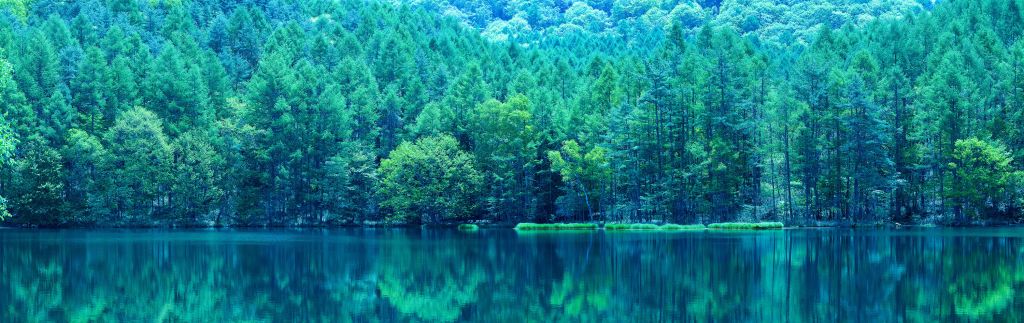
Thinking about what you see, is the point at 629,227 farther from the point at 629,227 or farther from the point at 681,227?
the point at 681,227

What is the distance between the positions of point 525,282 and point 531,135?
56.1m

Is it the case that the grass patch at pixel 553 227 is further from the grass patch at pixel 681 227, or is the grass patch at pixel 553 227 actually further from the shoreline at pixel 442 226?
the grass patch at pixel 681 227

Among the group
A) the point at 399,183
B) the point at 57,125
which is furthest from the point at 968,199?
the point at 57,125

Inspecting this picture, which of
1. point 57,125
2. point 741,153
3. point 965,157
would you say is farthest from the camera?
point 57,125

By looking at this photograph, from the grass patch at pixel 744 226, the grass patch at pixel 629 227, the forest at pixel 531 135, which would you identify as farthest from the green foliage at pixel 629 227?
the forest at pixel 531 135

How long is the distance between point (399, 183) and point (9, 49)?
35.1 metres

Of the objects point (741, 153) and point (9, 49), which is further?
point (9, 49)

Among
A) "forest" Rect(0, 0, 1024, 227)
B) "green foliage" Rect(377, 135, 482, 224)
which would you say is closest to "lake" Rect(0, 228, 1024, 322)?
"forest" Rect(0, 0, 1024, 227)

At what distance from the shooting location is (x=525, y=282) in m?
32.3

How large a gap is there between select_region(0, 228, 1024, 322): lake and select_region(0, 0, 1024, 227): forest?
27200mm

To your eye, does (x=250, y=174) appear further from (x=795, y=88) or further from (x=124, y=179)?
(x=795, y=88)

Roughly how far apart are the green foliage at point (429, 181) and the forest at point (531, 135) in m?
0.17

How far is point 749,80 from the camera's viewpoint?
272ft

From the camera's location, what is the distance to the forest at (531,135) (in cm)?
7881
